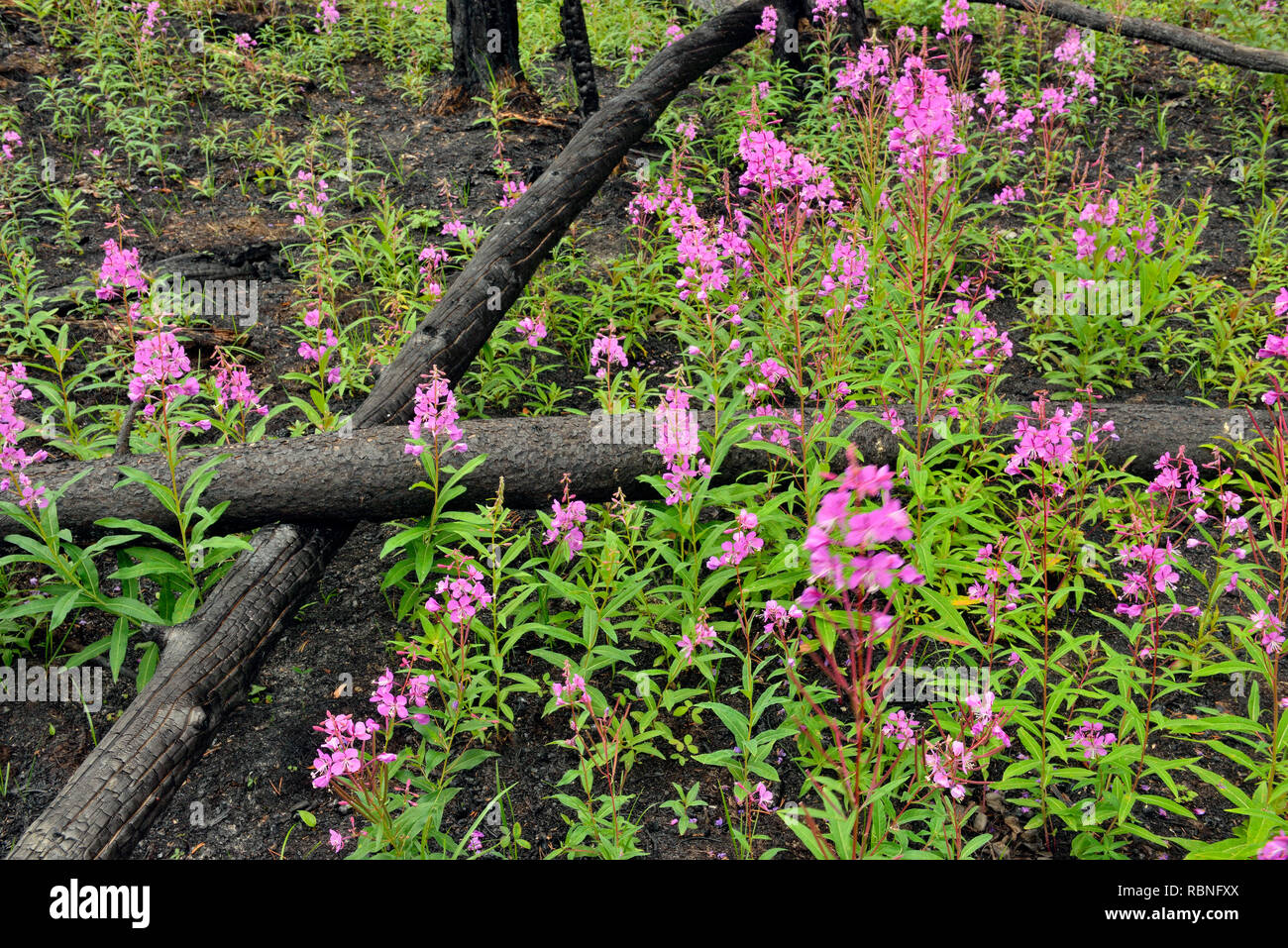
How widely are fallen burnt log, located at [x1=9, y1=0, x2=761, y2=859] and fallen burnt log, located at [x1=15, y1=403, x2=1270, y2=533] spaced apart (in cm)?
18

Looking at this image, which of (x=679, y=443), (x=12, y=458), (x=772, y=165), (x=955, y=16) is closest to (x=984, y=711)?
(x=679, y=443)

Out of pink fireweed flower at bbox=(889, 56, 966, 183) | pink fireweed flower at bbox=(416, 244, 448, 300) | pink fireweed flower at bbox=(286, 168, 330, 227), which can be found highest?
pink fireweed flower at bbox=(286, 168, 330, 227)

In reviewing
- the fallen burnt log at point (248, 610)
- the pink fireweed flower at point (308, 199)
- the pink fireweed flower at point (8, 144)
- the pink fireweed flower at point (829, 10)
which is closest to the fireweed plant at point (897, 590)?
the fallen burnt log at point (248, 610)

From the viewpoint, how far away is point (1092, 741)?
2457mm

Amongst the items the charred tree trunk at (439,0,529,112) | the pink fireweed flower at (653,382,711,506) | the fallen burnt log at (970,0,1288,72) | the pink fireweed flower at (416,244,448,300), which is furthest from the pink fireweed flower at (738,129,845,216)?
the charred tree trunk at (439,0,529,112)

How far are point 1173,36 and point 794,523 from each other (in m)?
6.25

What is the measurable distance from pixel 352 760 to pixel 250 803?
94cm

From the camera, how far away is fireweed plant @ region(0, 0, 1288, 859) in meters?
2.42

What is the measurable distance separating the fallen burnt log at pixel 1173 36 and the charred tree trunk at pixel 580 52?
3452mm

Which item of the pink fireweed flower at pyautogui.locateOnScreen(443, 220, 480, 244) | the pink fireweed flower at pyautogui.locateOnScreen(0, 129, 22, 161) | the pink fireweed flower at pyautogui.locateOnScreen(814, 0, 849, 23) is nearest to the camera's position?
the pink fireweed flower at pyautogui.locateOnScreen(443, 220, 480, 244)

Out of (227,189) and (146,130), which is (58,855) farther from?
(146,130)

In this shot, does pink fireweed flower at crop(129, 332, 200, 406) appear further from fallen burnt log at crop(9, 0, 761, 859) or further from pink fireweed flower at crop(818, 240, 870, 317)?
pink fireweed flower at crop(818, 240, 870, 317)

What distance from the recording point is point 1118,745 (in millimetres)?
2420

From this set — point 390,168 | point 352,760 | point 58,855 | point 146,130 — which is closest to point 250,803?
point 58,855
